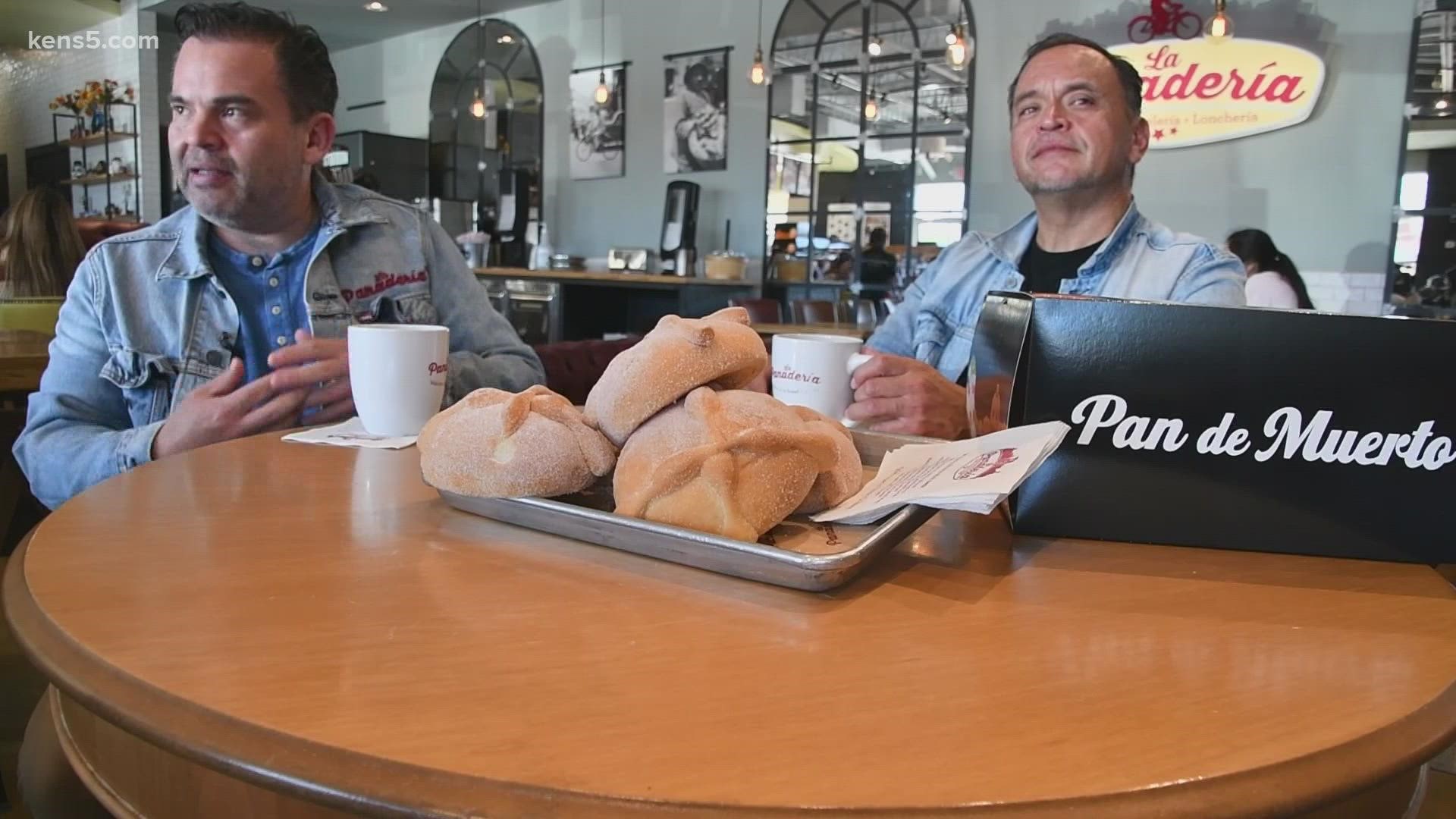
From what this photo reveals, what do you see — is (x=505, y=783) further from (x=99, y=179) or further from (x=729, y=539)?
(x=99, y=179)

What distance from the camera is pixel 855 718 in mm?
423

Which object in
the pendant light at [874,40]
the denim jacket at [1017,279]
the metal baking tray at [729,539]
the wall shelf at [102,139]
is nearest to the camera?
the metal baking tray at [729,539]

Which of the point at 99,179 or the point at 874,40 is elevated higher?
the point at 874,40

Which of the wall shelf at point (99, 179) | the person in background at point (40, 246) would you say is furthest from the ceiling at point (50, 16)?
the person in background at point (40, 246)

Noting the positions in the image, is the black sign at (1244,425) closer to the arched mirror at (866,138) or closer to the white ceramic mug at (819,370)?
A: the white ceramic mug at (819,370)

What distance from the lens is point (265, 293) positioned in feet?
5.49

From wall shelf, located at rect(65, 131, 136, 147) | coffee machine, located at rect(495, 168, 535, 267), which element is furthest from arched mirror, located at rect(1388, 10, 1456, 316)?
wall shelf, located at rect(65, 131, 136, 147)

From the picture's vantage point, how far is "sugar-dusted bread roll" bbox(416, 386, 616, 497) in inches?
27.1

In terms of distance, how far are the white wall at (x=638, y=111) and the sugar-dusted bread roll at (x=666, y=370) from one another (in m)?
7.15

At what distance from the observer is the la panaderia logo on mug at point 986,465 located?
Result: 655 mm

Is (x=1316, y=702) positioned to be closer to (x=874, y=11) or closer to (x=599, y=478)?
(x=599, y=478)

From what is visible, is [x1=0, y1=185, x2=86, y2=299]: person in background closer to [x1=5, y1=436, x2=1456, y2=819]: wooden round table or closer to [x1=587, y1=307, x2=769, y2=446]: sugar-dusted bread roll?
[x1=5, y1=436, x2=1456, y2=819]: wooden round table

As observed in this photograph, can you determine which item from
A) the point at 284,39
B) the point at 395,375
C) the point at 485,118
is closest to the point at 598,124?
the point at 485,118

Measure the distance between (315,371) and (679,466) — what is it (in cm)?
77
